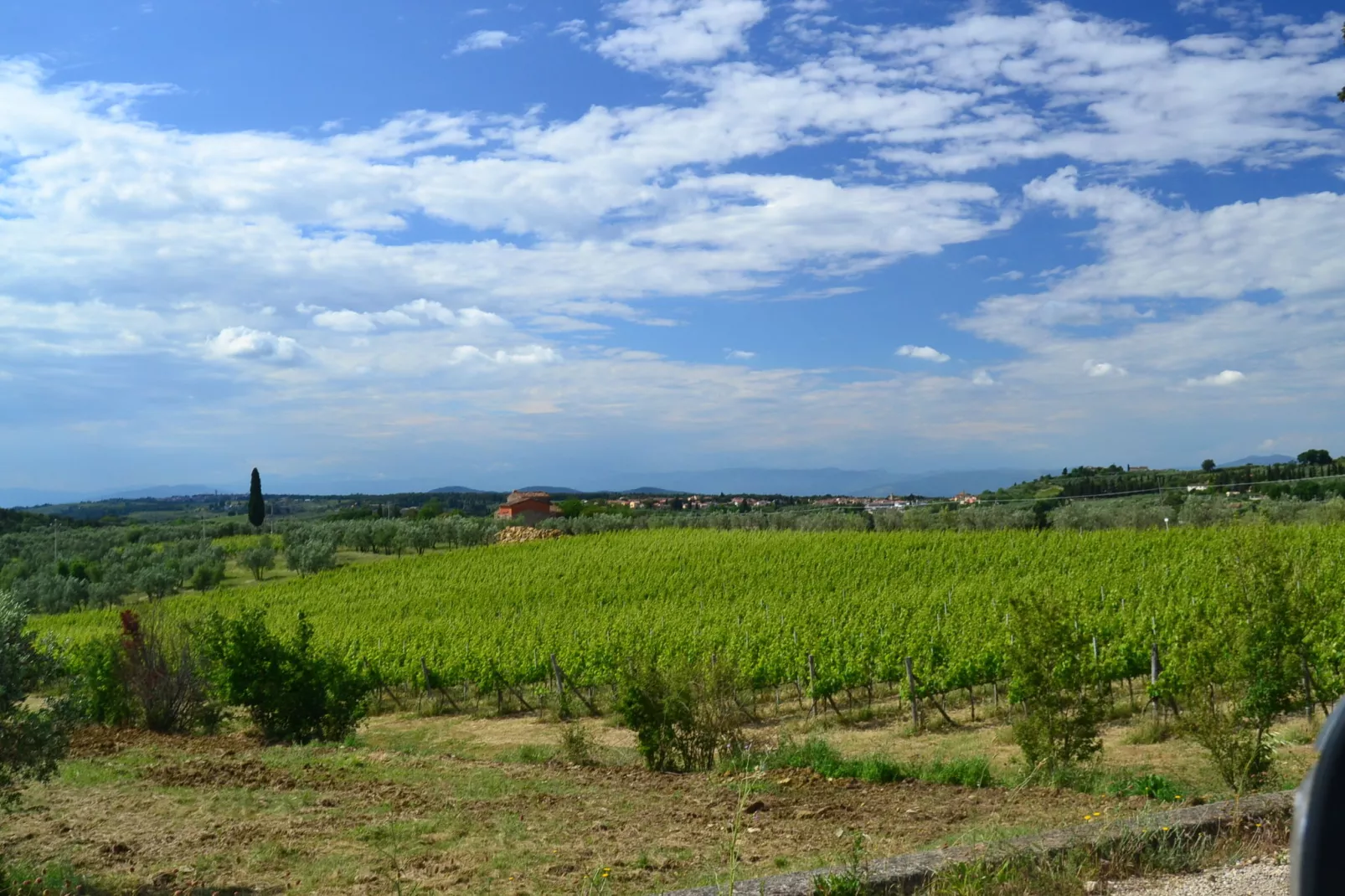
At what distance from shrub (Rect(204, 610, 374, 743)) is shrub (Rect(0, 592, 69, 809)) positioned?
8873mm

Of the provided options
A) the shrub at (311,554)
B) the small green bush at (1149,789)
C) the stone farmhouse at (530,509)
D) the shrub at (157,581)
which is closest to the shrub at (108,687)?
the small green bush at (1149,789)

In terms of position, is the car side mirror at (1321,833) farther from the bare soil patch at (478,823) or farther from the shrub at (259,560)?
the shrub at (259,560)

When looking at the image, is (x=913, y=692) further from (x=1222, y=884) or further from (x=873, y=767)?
(x=1222, y=884)

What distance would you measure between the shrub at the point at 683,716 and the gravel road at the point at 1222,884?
21.8 feet

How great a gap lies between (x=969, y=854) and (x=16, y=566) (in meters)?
60.7

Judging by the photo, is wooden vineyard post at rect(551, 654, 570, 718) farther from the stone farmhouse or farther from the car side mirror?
the stone farmhouse

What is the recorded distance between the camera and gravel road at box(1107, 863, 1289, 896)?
4.39m

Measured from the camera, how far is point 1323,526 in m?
29.7

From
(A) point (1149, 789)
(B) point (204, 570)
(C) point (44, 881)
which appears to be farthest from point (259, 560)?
(A) point (1149, 789)

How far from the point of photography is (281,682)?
15766mm

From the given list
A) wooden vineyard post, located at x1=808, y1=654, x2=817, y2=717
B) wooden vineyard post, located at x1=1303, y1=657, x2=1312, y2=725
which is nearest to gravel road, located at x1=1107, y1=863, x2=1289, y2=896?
wooden vineyard post, located at x1=1303, y1=657, x2=1312, y2=725

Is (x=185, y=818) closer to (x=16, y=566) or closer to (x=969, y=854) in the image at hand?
(x=969, y=854)

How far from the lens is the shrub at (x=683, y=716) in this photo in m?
11.0

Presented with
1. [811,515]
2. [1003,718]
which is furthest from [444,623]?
[811,515]
